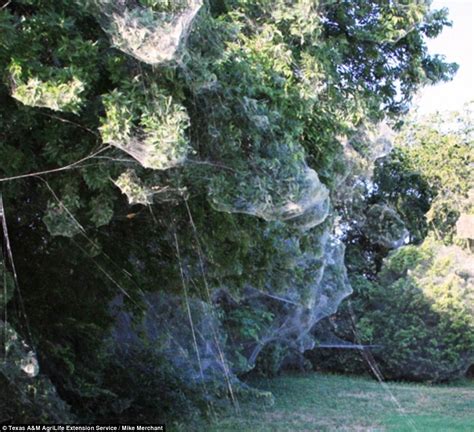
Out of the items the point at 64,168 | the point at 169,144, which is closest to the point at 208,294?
the point at 64,168

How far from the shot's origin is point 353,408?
374 inches

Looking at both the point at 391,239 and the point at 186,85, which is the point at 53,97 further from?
the point at 391,239

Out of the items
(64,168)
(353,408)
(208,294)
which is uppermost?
(64,168)

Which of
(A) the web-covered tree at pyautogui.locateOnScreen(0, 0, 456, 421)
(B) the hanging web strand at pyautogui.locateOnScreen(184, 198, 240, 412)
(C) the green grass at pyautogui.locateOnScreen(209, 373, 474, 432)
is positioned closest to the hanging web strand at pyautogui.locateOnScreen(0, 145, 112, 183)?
(A) the web-covered tree at pyautogui.locateOnScreen(0, 0, 456, 421)

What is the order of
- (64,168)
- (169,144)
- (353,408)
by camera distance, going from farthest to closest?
(353,408) → (64,168) → (169,144)

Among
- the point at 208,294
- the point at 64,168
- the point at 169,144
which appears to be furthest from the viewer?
the point at 208,294

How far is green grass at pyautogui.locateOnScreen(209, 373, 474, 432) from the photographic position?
7918 millimetres

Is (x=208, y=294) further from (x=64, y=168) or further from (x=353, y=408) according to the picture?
(x=353, y=408)

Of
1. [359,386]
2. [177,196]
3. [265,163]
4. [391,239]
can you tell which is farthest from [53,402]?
[391,239]

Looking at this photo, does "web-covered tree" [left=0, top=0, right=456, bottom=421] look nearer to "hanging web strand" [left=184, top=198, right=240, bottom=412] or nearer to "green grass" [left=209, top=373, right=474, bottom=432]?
"hanging web strand" [left=184, top=198, right=240, bottom=412]

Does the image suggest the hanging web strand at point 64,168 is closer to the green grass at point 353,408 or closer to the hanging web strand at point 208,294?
the hanging web strand at point 208,294

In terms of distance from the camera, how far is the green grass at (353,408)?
7.92 m

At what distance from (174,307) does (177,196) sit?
3026 mm

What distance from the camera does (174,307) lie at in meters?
6.96
